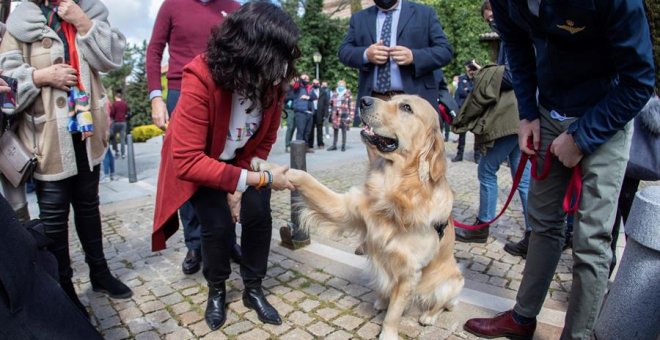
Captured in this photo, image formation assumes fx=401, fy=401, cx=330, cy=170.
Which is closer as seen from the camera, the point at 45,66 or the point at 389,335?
the point at 45,66

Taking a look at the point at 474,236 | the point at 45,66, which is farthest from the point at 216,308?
the point at 474,236

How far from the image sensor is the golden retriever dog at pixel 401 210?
7.97ft

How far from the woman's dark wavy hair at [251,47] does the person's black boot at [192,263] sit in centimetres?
171

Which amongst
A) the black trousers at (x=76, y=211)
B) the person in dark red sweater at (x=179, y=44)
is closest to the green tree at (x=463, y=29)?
→ the person in dark red sweater at (x=179, y=44)

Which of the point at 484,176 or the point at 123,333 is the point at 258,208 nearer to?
the point at 123,333

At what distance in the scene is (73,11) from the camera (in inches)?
91.0

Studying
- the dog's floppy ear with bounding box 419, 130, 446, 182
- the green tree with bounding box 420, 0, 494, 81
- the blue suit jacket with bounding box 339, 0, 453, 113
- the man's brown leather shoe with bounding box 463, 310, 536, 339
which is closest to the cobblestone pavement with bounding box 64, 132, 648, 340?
A: the man's brown leather shoe with bounding box 463, 310, 536, 339

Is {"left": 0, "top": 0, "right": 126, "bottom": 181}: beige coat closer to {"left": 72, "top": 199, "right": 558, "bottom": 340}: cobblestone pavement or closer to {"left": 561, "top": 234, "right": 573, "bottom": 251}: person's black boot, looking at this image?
{"left": 72, "top": 199, "right": 558, "bottom": 340}: cobblestone pavement

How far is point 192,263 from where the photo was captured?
10.7 ft

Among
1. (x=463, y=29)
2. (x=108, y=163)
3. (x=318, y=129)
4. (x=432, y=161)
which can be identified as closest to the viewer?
(x=432, y=161)

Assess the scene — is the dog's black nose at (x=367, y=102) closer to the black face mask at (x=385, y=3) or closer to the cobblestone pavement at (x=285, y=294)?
the cobblestone pavement at (x=285, y=294)

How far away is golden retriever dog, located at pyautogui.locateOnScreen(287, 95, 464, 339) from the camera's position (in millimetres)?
2430

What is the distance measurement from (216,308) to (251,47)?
1624 mm

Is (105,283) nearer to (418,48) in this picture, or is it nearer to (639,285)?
(418,48)
